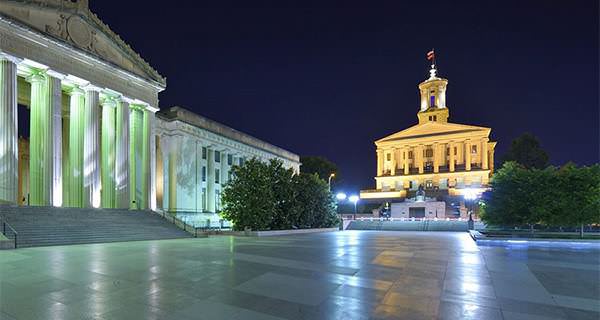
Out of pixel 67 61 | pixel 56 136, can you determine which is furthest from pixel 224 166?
pixel 67 61

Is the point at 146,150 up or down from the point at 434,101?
down

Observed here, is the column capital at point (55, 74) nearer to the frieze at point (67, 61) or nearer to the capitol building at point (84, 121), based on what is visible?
the capitol building at point (84, 121)

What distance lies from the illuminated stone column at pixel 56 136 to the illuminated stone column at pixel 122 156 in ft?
20.7

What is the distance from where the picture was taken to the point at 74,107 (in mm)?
30844

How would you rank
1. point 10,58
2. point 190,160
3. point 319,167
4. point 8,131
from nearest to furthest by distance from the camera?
point 8,131 → point 10,58 → point 190,160 → point 319,167

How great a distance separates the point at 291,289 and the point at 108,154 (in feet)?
103

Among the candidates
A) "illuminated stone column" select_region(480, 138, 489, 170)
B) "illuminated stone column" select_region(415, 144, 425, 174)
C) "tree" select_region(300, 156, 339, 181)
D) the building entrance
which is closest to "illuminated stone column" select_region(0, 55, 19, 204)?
the building entrance

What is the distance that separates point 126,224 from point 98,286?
2044 centimetres

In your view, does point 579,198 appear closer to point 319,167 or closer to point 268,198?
point 268,198

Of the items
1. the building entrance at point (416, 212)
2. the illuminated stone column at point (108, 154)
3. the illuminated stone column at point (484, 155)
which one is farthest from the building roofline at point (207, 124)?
the illuminated stone column at point (484, 155)

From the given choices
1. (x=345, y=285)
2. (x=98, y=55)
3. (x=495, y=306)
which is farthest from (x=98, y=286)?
(x=98, y=55)

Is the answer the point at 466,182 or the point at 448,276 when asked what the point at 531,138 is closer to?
the point at 466,182

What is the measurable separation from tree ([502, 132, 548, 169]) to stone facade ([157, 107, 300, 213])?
56.4 m

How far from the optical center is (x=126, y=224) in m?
26.9
